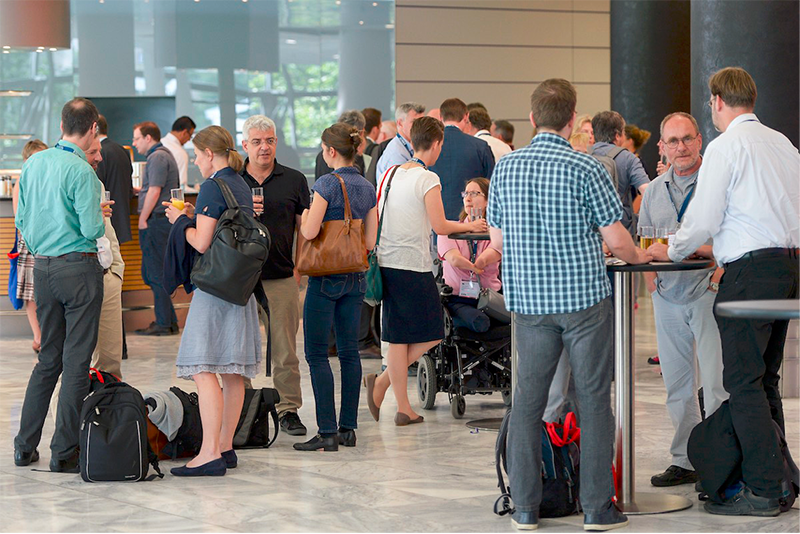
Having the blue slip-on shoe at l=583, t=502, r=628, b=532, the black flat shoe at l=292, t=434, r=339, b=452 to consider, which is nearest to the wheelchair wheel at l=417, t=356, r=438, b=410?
the black flat shoe at l=292, t=434, r=339, b=452

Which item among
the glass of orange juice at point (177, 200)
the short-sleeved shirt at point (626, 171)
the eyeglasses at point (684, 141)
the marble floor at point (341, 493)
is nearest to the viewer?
the marble floor at point (341, 493)

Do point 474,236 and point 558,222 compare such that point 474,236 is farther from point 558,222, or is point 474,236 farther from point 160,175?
point 160,175

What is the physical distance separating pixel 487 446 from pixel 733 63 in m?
2.79

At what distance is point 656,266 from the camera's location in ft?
12.3

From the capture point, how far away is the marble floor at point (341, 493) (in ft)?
13.0

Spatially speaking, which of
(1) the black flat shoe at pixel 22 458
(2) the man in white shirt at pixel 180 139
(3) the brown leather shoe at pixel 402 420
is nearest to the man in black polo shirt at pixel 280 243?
(3) the brown leather shoe at pixel 402 420

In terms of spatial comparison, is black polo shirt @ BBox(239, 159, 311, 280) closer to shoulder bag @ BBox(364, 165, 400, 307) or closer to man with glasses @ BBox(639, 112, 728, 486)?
shoulder bag @ BBox(364, 165, 400, 307)

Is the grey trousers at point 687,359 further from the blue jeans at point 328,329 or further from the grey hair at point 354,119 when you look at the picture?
the grey hair at point 354,119

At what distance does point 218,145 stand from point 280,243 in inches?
32.5

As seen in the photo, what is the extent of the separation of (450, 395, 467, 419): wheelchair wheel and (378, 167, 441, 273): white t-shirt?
2.84 feet

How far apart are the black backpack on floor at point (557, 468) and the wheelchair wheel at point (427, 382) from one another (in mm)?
1997

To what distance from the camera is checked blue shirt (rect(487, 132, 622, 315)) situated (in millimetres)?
3637

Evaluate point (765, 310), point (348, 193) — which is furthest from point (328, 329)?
point (765, 310)

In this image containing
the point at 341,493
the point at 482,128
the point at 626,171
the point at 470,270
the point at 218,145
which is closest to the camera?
the point at 341,493
